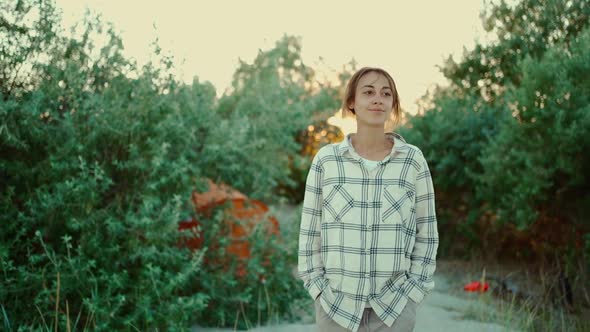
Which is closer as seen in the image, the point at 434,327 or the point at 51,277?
the point at 51,277

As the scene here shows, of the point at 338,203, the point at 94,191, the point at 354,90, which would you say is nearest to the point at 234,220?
the point at 94,191

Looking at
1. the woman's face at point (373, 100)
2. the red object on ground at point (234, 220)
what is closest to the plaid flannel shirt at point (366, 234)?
the woman's face at point (373, 100)

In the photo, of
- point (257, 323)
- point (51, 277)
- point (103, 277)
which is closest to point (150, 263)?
point (103, 277)

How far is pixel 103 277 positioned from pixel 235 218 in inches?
68.8

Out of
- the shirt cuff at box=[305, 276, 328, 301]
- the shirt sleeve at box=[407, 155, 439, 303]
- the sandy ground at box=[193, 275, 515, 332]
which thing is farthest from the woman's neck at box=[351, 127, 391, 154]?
the sandy ground at box=[193, 275, 515, 332]

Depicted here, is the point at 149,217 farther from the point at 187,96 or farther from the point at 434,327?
the point at 434,327

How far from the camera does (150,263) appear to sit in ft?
15.2

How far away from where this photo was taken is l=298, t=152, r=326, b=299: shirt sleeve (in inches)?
101

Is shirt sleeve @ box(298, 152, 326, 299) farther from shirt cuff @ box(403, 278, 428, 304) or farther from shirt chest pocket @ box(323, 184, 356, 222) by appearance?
shirt cuff @ box(403, 278, 428, 304)

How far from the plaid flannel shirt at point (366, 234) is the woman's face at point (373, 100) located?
5.0 inches

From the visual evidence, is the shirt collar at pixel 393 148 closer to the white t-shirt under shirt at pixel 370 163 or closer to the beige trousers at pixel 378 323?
the white t-shirt under shirt at pixel 370 163

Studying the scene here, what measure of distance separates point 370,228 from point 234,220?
3.71m

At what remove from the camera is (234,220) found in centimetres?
606

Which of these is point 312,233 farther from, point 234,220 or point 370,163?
point 234,220
